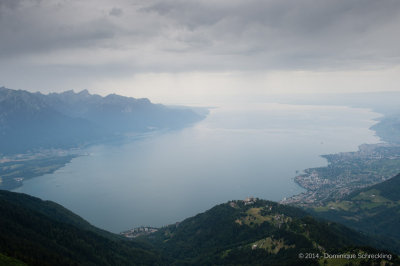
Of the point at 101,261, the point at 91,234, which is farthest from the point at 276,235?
the point at 91,234

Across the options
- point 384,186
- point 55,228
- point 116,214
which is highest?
point 55,228

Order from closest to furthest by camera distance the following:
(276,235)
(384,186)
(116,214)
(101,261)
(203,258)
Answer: (101,261) < (276,235) < (203,258) < (116,214) < (384,186)

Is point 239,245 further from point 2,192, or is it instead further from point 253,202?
point 2,192

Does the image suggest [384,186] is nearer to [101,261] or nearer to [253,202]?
[253,202]

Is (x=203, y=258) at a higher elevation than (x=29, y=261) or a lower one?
lower

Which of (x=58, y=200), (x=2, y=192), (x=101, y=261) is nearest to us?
(x=101, y=261)

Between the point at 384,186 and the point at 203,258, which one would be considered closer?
the point at 203,258

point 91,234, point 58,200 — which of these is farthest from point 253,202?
point 58,200
